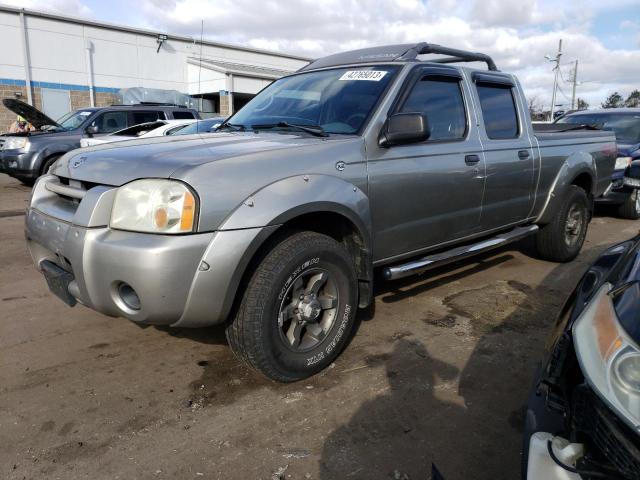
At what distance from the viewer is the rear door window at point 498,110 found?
4.20 meters

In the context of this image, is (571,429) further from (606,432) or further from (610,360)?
(610,360)

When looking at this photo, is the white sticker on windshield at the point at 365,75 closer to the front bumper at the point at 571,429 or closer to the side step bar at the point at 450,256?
the side step bar at the point at 450,256

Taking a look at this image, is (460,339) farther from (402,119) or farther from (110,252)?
(110,252)

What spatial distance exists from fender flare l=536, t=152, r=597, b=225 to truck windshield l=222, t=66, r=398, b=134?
94.9 inches

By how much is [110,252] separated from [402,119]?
6.10 feet

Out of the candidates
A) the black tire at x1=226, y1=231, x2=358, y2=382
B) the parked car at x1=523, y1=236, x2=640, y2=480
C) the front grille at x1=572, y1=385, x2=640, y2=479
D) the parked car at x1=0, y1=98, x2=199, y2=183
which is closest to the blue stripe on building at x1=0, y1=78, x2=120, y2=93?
the parked car at x1=0, y1=98, x2=199, y2=183

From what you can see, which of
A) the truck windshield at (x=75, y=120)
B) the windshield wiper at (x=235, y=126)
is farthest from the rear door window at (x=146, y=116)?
the windshield wiper at (x=235, y=126)

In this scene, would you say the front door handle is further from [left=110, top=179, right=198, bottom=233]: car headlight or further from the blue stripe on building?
the blue stripe on building

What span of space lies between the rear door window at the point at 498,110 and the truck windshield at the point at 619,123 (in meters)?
4.47

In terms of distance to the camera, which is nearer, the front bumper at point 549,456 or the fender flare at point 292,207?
the front bumper at point 549,456

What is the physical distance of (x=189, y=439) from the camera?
94.7 inches

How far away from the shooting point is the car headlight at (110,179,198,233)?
2332 mm

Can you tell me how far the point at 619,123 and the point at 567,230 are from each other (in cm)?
484

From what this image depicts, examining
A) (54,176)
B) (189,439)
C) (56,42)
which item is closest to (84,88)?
(56,42)
